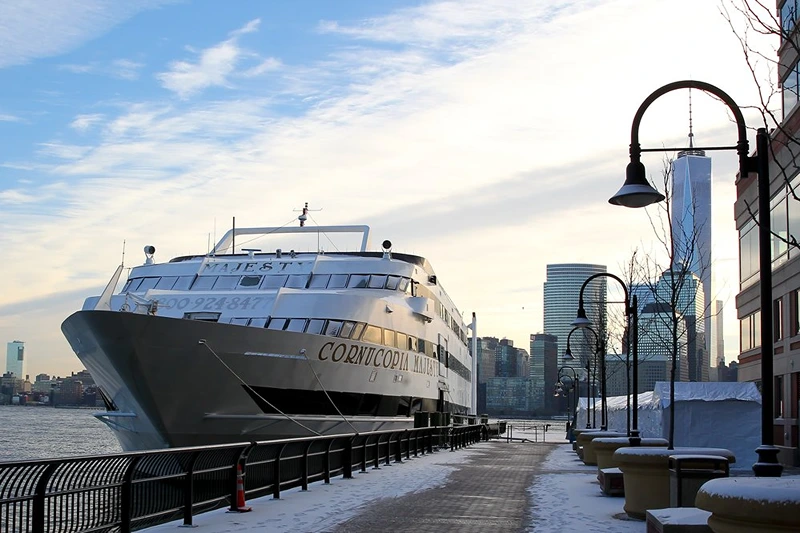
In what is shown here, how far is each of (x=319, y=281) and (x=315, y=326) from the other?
4.02m

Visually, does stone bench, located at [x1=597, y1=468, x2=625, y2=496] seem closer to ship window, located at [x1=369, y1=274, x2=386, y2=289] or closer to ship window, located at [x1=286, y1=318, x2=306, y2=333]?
ship window, located at [x1=286, y1=318, x2=306, y2=333]

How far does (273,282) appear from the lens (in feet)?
92.2

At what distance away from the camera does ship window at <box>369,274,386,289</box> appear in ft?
94.7

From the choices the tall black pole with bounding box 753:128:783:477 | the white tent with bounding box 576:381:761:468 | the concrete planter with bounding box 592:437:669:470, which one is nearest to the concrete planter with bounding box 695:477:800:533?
the tall black pole with bounding box 753:128:783:477

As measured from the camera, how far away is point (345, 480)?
17047 millimetres

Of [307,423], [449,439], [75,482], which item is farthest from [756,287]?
[75,482]

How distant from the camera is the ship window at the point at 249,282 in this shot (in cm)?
2805

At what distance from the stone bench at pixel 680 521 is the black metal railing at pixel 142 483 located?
5.02 m

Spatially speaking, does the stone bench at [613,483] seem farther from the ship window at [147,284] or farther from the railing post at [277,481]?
the ship window at [147,284]

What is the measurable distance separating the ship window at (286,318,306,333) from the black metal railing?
8.21 m

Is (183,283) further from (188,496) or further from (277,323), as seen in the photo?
(188,496)

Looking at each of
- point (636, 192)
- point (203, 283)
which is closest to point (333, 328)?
point (203, 283)

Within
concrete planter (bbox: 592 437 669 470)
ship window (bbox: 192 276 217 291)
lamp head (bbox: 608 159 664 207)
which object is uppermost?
ship window (bbox: 192 276 217 291)

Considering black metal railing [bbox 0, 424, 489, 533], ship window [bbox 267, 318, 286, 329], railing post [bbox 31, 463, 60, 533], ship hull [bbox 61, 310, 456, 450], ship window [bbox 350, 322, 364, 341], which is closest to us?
railing post [bbox 31, 463, 60, 533]
